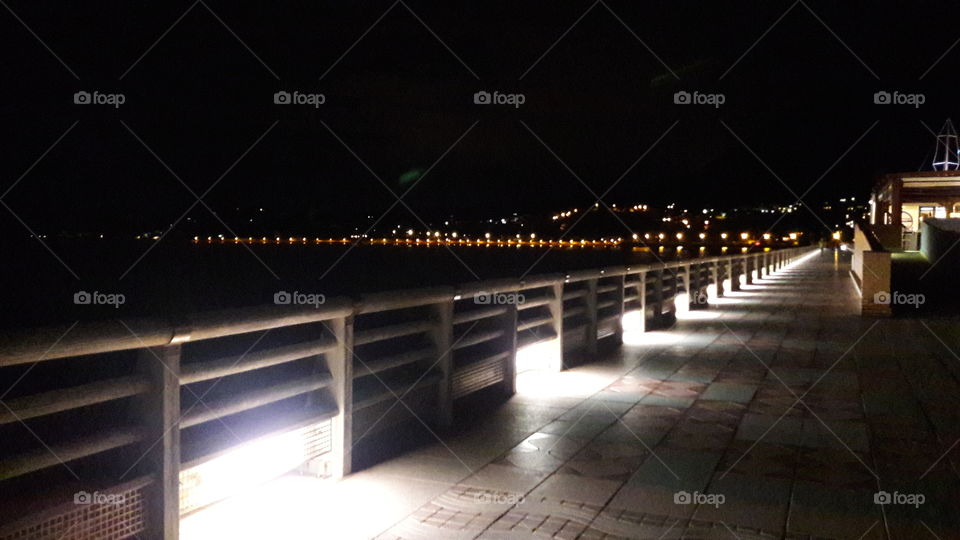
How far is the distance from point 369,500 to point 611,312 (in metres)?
8.42

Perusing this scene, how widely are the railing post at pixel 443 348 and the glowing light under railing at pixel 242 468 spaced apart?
74.6 inches

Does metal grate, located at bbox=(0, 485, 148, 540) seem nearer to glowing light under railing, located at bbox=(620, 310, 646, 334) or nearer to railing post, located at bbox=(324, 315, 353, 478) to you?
railing post, located at bbox=(324, 315, 353, 478)

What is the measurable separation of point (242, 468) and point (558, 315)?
565cm

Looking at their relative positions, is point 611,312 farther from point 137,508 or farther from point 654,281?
point 137,508

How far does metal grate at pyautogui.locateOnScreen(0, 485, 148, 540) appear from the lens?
10.8 ft

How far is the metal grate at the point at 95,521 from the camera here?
329cm

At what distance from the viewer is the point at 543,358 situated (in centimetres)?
983

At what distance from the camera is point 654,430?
22.3 ft

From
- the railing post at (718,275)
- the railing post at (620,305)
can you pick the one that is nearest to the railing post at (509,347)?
the railing post at (620,305)

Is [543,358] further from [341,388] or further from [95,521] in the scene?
[95,521]

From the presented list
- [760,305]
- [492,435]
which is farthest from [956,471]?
[760,305]
